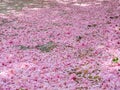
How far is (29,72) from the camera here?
29.5 feet

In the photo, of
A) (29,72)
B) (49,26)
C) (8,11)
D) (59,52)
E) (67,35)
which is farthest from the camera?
(8,11)

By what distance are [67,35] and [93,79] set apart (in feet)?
16.7

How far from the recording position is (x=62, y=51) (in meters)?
11.0

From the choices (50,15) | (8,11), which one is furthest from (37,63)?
(8,11)

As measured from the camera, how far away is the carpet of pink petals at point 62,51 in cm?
817

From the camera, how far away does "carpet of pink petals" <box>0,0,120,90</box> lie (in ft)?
26.8

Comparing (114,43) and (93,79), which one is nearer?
(93,79)

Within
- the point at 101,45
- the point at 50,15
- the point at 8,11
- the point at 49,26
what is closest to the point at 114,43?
the point at 101,45

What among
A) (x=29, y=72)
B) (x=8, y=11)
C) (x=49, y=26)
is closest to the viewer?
(x=29, y=72)

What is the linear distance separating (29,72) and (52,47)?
2.77 metres

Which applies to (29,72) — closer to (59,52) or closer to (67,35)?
(59,52)

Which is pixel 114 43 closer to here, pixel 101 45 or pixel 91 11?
pixel 101 45

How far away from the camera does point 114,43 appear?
11.3 metres

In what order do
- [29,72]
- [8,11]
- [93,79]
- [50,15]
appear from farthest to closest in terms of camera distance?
1. [8,11]
2. [50,15]
3. [29,72]
4. [93,79]
